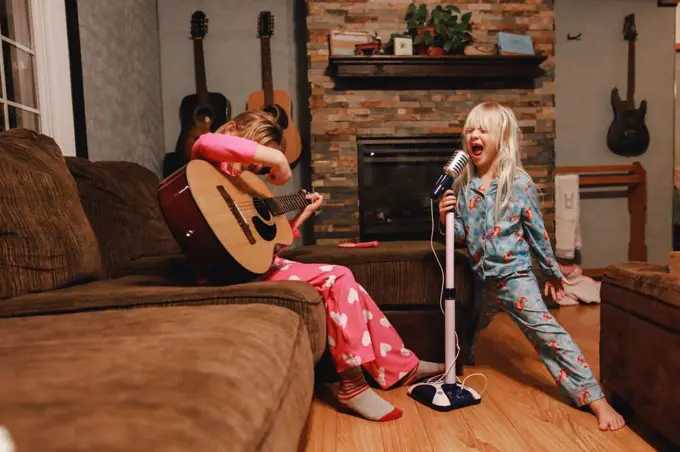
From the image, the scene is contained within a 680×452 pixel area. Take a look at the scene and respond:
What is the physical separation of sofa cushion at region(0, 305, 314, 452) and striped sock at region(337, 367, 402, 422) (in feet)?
1.76

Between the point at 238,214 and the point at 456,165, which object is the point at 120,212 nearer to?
the point at 238,214

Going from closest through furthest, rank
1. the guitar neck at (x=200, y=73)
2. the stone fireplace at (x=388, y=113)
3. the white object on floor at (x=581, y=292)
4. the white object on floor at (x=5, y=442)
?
the white object on floor at (x=5, y=442), the white object on floor at (x=581, y=292), the stone fireplace at (x=388, y=113), the guitar neck at (x=200, y=73)

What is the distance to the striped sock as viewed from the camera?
4.88ft

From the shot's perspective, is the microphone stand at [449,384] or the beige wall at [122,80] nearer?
the microphone stand at [449,384]

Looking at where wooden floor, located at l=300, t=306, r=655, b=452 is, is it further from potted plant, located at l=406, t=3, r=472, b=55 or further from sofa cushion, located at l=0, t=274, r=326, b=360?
potted plant, located at l=406, t=3, r=472, b=55

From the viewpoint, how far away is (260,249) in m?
1.38

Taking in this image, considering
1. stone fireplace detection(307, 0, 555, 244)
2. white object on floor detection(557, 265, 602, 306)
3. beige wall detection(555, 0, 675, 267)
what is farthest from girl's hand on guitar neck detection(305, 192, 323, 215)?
beige wall detection(555, 0, 675, 267)

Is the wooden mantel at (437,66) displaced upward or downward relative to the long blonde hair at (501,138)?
upward

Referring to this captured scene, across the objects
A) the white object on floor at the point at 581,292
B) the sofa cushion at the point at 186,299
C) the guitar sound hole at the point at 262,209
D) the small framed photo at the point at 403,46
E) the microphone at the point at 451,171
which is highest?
the small framed photo at the point at 403,46

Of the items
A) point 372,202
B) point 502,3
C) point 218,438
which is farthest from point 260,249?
point 502,3

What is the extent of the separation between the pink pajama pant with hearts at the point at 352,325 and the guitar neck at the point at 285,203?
168 mm

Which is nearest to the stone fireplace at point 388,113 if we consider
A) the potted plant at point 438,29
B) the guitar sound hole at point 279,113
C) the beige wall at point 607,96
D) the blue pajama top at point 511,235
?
the potted plant at point 438,29

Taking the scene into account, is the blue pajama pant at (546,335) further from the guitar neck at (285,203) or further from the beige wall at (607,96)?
the beige wall at (607,96)

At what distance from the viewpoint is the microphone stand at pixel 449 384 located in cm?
157
